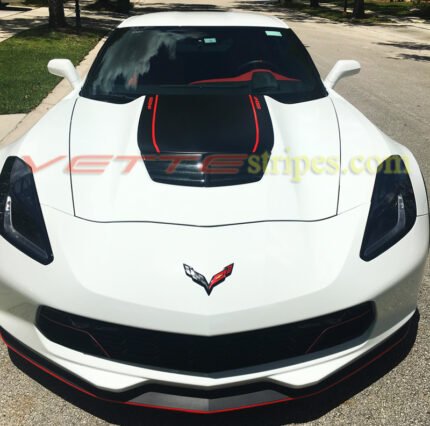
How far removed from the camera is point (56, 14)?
45.3 ft

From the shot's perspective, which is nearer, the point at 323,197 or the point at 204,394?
the point at 204,394

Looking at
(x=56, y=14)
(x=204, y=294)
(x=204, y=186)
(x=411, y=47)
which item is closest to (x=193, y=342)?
(x=204, y=294)

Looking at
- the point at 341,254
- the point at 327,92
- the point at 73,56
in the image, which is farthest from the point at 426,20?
the point at 341,254

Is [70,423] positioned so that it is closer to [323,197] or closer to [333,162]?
[323,197]

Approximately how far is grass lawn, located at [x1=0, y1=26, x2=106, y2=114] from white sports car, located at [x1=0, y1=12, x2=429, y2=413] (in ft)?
16.1

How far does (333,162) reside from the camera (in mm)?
2398

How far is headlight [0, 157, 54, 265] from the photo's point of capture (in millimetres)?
1953

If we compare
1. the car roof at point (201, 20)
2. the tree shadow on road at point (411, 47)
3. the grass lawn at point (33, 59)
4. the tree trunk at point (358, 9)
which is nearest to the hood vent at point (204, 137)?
A: the car roof at point (201, 20)

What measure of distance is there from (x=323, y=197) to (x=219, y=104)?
3.25 ft

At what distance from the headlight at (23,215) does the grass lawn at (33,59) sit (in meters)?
4.79

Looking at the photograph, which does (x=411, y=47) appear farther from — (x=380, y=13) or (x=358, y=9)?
(x=380, y=13)

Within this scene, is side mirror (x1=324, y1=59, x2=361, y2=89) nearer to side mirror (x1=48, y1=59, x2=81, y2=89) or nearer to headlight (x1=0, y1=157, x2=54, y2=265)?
side mirror (x1=48, y1=59, x2=81, y2=89)

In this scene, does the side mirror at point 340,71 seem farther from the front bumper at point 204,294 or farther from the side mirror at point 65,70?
the front bumper at point 204,294

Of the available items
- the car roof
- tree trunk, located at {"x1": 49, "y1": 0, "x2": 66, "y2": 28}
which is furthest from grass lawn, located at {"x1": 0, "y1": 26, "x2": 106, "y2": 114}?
the car roof
